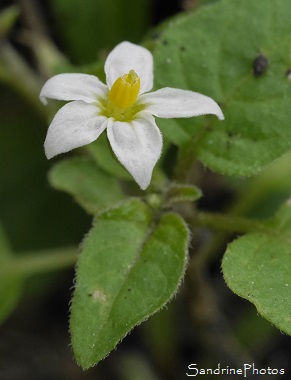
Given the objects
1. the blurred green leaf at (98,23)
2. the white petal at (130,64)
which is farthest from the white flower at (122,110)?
the blurred green leaf at (98,23)

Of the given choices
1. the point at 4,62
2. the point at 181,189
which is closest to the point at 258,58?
the point at 181,189

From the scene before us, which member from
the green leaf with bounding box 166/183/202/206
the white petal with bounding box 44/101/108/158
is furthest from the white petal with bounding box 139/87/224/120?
the green leaf with bounding box 166/183/202/206

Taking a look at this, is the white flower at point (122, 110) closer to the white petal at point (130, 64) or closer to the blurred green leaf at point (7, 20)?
the white petal at point (130, 64)

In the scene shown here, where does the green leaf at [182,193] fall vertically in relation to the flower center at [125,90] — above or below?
below

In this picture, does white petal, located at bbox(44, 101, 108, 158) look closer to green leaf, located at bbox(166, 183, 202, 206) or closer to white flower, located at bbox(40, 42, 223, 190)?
white flower, located at bbox(40, 42, 223, 190)

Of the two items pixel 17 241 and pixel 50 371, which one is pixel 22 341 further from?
pixel 17 241

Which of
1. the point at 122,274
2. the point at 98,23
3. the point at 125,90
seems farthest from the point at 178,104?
the point at 98,23

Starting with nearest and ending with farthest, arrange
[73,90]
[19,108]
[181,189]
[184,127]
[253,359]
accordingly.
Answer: [73,90], [181,189], [184,127], [253,359], [19,108]
